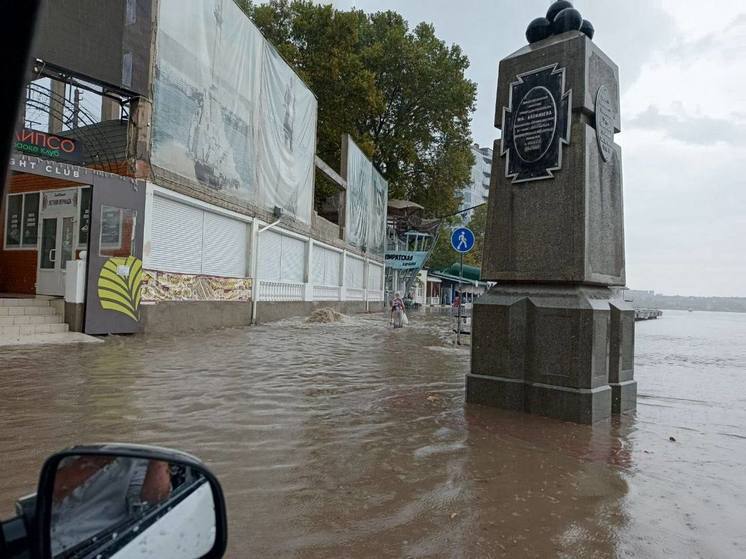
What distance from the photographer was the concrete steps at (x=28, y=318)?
33.6ft

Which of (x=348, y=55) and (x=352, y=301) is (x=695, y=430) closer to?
(x=352, y=301)

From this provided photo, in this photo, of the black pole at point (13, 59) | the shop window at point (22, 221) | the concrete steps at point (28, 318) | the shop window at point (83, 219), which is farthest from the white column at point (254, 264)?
the black pole at point (13, 59)

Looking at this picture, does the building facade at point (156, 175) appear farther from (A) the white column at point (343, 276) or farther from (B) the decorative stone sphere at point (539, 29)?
(B) the decorative stone sphere at point (539, 29)

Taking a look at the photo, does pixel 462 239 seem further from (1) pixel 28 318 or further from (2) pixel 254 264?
(1) pixel 28 318

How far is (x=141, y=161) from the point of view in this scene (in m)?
12.2

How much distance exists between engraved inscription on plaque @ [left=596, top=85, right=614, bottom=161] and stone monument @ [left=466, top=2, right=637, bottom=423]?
13mm

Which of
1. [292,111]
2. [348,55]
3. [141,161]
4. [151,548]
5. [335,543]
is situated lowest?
[335,543]

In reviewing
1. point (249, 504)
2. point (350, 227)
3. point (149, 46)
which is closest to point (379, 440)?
point (249, 504)

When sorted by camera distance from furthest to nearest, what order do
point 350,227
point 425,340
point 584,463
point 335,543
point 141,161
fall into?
point 350,227 < point 425,340 < point 141,161 < point 584,463 < point 335,543

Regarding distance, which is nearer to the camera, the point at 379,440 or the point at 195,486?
the point at 195,486

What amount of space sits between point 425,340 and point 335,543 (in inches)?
459

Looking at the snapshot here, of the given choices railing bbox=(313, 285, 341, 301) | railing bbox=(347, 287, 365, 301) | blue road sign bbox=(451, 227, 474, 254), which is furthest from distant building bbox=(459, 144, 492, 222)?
blue road sign bbox=(451, 227, 474, 254)

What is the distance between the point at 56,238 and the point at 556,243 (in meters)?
12.6

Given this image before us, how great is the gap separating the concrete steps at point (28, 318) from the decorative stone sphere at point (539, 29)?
10.3 m
